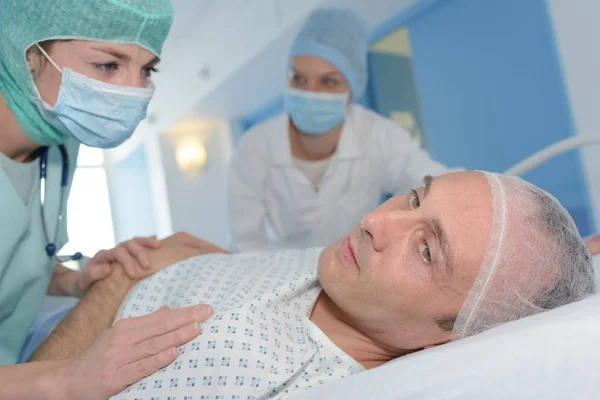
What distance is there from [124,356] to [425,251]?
64 centimetres

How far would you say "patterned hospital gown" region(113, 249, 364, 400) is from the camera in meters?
1.11

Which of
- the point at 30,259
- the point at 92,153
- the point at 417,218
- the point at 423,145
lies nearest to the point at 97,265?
the point at 30,259

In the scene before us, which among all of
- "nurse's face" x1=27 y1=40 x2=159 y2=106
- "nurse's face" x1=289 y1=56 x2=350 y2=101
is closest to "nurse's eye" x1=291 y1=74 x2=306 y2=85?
"nurse's face" x1=289 y1=56 x2=350 y2=101

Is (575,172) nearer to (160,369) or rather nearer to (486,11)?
(486,11)

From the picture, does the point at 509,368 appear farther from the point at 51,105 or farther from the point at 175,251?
the point at 51,105

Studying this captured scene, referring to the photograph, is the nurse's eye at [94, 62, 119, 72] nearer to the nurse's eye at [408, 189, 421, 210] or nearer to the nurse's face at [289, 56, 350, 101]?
the nurse's eye at [408, 189, 421, 210]

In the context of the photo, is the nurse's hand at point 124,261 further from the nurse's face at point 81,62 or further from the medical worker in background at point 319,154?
the medical worker in background at point 319,154

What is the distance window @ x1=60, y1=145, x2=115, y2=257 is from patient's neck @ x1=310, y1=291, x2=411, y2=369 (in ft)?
18.6

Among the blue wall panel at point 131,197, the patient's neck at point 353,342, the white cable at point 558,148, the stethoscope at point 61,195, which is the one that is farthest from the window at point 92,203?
the patient's neck at point 353,342

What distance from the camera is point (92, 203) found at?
694cm

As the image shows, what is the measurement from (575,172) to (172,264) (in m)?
1.86

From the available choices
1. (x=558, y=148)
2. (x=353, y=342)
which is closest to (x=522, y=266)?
(x=353, y=342)

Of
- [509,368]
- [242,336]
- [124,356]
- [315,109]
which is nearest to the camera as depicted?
[509,368]

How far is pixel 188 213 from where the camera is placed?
232 inches
